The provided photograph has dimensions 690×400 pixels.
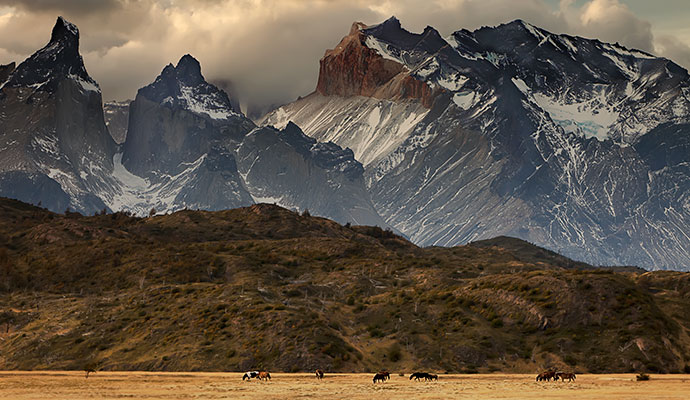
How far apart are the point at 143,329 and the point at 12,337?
2406 centimetres

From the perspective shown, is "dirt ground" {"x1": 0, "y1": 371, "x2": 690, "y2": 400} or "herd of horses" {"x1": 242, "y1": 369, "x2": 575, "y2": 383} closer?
"dirt ground" {"x1": 0, "y1": 371, "x2": 690, "y2": 400}

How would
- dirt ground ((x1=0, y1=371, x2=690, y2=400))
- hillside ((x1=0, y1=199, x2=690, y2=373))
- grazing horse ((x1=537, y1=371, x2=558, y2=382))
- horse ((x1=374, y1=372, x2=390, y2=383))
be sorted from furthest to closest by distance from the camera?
hillside ((x1=0, y1=199, x2=690, y2=373)) < grazing horse ((x1=537, y1=371, x2=558, y2=382)) < horse ((x1=374, y1=372, x2=390, y2=383)) < dirt ground ((x1=0, y1=371, x2=690, y2=400))

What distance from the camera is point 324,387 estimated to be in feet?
324

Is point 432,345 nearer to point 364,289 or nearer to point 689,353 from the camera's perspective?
point 689,353

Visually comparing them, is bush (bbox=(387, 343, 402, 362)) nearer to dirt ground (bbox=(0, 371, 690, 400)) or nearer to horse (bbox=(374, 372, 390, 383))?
dirt ground (bbox=(0, 371, 690, 400))

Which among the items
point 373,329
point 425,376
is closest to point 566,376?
point 425,376

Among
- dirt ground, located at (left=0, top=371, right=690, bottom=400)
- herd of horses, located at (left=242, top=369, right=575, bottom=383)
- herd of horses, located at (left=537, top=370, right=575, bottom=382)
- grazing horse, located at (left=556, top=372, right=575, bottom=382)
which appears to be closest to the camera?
dirt ground, located at (left=0, top=371, right=690, bottom=400)

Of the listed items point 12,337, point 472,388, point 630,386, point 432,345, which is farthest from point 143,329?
point 630,386

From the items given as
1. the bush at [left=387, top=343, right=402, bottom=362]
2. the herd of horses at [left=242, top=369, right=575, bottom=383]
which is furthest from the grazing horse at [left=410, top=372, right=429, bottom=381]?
the bush at [left=387, top=343, right=402, bottom=362]

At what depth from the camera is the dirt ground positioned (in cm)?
8800

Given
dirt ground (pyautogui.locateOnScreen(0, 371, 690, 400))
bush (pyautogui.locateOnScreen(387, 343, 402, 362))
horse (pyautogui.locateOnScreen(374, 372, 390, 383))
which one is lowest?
dirt ground (pyautogui.locateOnScreen(0, 371, 690, 400))

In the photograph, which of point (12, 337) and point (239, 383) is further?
point (12, 337)

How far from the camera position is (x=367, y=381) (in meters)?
109

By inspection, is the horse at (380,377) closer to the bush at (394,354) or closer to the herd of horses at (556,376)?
the herd of horses at (556,376)
